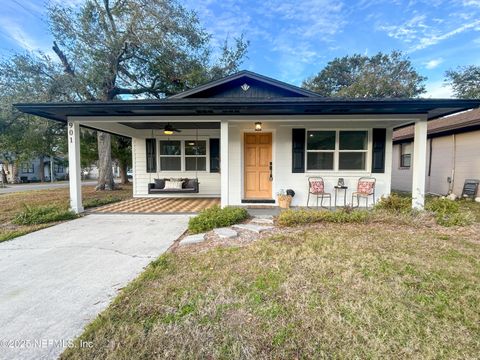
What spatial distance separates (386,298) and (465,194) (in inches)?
342

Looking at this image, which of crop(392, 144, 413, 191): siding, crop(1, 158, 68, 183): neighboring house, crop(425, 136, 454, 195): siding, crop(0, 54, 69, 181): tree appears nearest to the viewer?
crop(425, 136, 454, 195): siding

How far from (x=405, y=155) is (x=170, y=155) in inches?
423

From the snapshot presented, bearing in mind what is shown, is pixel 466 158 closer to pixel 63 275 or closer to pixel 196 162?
pixel 196 162

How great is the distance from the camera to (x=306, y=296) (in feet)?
7.15

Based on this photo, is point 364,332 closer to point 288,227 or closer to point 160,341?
point 160,341

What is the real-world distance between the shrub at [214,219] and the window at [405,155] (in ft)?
32.0

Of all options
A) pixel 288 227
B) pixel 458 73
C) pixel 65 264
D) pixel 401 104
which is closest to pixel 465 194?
pixel 401 104

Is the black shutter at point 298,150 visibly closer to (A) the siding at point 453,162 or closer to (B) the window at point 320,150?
(B) the window at point 320,150

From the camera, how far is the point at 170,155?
902cm

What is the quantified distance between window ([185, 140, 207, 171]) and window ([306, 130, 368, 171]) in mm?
4109

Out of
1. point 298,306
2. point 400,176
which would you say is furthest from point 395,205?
point 400,176

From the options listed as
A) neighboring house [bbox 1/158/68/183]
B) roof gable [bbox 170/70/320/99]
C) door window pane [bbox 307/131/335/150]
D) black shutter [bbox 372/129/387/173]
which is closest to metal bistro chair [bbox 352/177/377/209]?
black shutter [bbox 372/129/387/173]

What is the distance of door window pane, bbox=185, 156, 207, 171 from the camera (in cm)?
905

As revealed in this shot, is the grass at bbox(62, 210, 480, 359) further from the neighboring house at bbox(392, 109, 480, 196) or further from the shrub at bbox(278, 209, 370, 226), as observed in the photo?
the neighboring house at bbox(392, 109, 480, 196)
